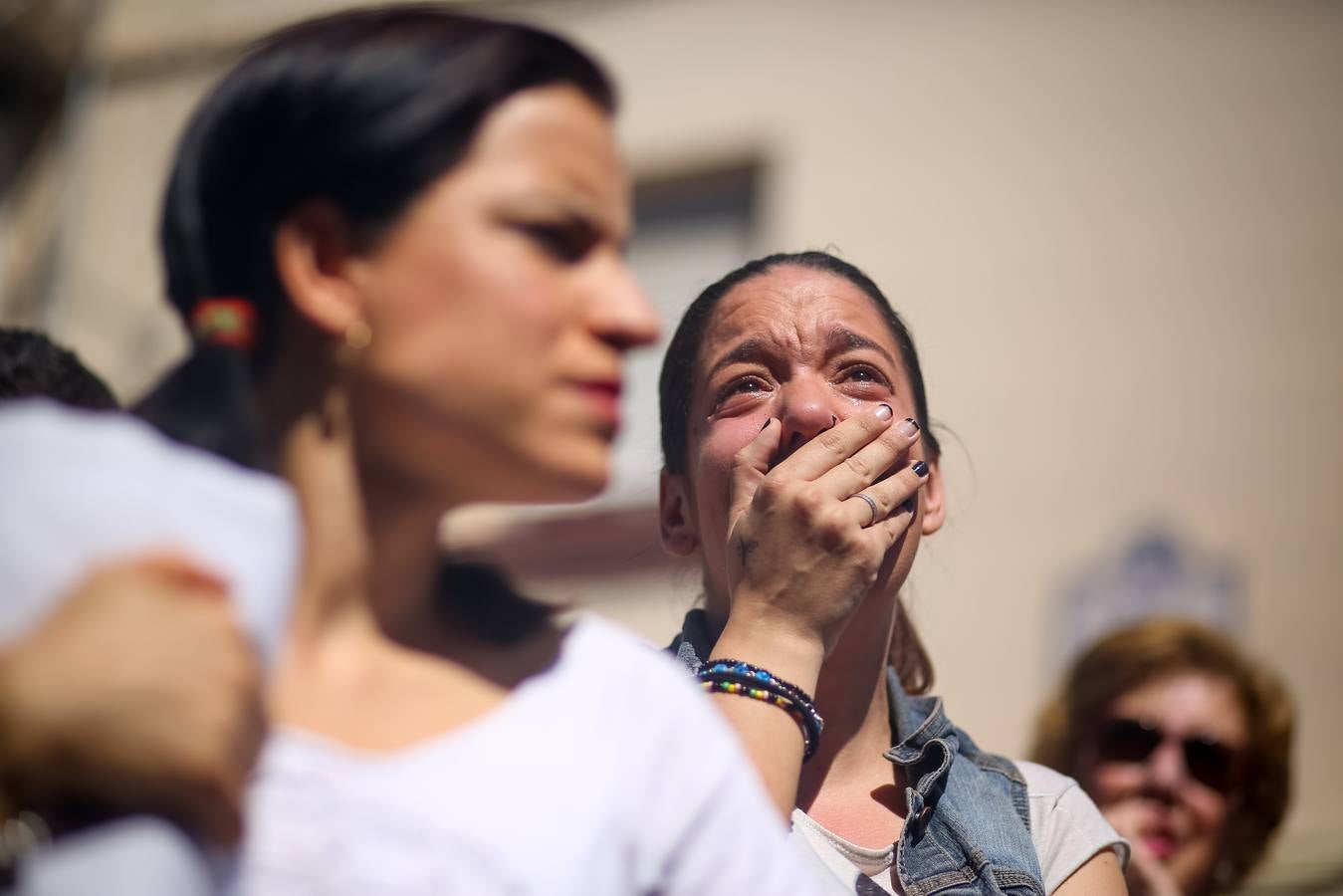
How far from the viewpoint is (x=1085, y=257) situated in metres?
5.67

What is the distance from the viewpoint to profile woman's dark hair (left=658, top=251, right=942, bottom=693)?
1859mm

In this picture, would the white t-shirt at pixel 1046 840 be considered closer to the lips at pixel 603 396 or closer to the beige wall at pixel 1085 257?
the lips at pixel 603 396

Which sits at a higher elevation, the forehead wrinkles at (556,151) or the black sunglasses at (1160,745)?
the forehead wrinkles at (556,151)

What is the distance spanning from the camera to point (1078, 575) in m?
5.33

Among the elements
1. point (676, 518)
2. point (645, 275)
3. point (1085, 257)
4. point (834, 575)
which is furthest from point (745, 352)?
point (645, 275)

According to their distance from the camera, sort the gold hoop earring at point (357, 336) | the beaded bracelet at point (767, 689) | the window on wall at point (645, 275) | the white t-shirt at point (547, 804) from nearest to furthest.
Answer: the white t-shirt at point (547, 804), the gold hoop earring at point (357, 336), the beaded bracelet at point (767, 689), the window on wall at point (645, 275)

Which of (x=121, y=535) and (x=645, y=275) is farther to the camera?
(x=645, y=275)

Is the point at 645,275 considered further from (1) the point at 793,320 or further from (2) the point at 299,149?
(2) the point at 299,149

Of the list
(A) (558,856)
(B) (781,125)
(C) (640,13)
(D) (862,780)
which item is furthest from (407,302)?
(C) (640,13)

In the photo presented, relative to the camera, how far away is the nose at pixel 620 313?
113 cm

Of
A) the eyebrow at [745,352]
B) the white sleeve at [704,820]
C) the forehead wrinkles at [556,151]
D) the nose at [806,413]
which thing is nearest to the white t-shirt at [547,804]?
the white sleeve at [704,820]

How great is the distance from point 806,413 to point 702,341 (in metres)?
0.24

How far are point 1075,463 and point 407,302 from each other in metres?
4.65

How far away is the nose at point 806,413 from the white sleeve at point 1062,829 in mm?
474
